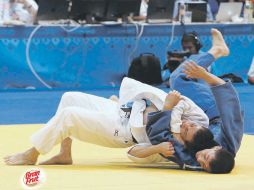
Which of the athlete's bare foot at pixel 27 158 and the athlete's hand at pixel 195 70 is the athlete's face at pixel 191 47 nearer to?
the athlete's hand at pixel 195 70

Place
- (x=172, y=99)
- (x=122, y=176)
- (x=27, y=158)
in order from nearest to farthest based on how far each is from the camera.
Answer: (x=122, y=176), (x=172, y=99), (x=27, y=158)

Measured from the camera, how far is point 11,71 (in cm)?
1053

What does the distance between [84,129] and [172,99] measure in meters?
0.58

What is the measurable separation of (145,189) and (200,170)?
78cm

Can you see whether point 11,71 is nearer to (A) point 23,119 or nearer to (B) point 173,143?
(A) point 23,119

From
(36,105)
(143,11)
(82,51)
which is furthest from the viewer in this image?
(143,11)

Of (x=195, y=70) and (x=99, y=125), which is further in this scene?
(x=99, y=125)

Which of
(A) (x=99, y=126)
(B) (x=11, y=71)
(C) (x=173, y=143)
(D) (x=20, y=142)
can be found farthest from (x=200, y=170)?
(B) (x=11, y=71)

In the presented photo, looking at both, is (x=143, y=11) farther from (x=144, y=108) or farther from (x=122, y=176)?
(x=122, y=176)

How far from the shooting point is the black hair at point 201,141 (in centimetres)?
470

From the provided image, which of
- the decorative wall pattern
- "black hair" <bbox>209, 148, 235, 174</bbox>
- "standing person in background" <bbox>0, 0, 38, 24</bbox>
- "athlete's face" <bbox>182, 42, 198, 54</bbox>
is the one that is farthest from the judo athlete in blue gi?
"standing person in background" <bbox>0, 0, 38, 24</bbox>

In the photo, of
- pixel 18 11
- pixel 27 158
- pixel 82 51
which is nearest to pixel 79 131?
pixel 27 158

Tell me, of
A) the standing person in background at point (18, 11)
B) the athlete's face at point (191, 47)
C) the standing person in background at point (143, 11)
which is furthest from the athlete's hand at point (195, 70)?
the standing person in background at point (143, 11)

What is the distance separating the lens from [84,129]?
195 inches
